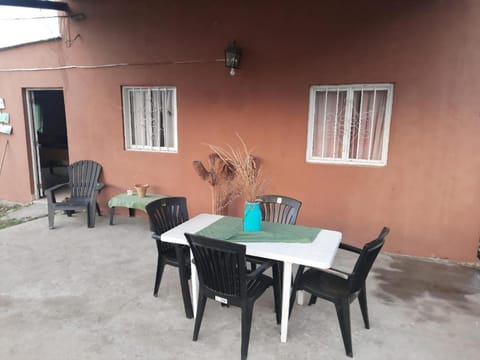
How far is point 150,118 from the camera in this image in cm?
477

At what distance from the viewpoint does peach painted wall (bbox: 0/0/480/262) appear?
11.0 ft

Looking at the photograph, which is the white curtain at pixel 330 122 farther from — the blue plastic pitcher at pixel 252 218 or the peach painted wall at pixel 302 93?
the blue plastic pitcher at pixel 252 218

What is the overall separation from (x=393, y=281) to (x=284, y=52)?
2686 millimetres

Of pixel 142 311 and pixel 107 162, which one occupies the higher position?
pixel 107 162

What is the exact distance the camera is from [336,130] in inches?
151

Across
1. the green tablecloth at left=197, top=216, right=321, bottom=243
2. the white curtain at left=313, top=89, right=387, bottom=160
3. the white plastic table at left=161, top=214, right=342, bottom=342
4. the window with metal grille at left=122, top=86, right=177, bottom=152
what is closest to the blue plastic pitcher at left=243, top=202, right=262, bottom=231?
the green tablecloth at left=197, top=216, right=321, bottom=243

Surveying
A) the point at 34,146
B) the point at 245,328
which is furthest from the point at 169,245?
the point at 34,146

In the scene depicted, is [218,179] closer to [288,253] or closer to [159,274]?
[159,274]

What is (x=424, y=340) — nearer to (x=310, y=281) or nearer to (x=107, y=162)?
(x=310, y=281)

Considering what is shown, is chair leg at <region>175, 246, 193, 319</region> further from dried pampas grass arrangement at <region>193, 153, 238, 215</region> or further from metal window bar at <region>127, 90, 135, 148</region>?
metal window bar at <region>127, 90, 135, 148</region>

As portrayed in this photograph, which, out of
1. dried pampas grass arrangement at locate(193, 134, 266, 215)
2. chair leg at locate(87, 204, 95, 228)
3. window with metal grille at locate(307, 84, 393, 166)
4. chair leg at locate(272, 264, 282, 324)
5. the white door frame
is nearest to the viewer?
chair leg at locate(272, 264, 282, 324)

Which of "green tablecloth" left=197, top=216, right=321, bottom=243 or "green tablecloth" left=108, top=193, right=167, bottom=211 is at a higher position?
"green tablecloth" left=197, top=216, right=321, bottom=243

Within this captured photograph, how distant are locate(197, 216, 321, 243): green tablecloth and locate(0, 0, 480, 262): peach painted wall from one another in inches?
60.7

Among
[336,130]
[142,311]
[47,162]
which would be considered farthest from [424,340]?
[47,162]
